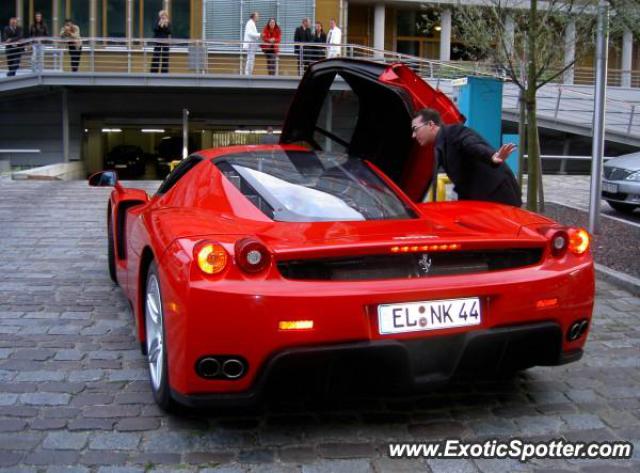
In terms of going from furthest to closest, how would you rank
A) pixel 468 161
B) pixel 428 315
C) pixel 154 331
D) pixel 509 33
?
pixel 509 33
pixel 468 161
pixel 154 331
pixel 428 315

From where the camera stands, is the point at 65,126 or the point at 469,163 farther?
the point at 65,126

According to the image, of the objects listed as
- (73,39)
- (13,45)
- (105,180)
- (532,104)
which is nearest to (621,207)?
(532,104)

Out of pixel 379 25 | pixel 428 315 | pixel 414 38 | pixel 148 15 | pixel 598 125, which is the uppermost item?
pixel 379 25

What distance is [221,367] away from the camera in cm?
320

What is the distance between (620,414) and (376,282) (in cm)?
151

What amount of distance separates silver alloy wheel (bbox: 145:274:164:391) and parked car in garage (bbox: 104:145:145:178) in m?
23.7

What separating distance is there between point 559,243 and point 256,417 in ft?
5.55

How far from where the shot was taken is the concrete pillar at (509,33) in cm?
977

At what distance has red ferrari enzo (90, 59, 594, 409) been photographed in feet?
10.3

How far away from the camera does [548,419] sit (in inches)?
145

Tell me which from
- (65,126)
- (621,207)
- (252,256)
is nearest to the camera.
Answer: (252,256)

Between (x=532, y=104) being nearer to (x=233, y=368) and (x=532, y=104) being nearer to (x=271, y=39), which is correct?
(x=233, y=368)

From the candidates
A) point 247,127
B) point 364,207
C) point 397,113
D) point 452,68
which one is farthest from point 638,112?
point 364,207

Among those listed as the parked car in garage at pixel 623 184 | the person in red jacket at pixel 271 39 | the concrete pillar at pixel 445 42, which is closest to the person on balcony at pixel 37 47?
the person in red jacket at pixel 271 39
